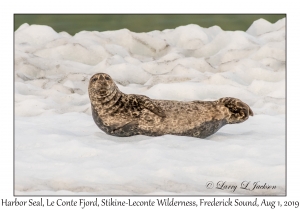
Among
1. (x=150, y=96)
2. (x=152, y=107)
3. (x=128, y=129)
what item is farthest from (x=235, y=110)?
(x=150, y=96)

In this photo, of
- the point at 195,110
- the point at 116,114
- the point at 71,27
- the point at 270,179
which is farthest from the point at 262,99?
the point at 71,27

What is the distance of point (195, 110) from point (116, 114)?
0.79 meters

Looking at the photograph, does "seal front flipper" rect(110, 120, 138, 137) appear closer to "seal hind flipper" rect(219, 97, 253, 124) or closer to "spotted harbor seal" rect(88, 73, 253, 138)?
"spotted harbor seal" rect(88, 73, 253, 138)

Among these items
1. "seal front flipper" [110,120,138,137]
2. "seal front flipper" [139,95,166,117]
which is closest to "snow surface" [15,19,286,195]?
"seal front flipper" [110,120,138,137]

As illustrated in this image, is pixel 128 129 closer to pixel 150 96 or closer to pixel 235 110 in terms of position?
pixel 235 110

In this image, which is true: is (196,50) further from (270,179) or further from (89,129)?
(270,179)

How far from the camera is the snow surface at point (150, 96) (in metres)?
5.70

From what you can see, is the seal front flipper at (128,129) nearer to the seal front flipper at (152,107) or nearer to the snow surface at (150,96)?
the snow surface at (150,96)

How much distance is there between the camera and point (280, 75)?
932cm

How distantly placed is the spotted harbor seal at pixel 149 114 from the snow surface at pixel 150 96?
0.12 m

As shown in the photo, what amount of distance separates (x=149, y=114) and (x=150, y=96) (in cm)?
165

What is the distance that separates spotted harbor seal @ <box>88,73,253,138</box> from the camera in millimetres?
6801

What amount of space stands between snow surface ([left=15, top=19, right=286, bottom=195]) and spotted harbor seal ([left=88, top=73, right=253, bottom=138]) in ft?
0.38

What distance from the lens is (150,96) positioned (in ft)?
27.8
